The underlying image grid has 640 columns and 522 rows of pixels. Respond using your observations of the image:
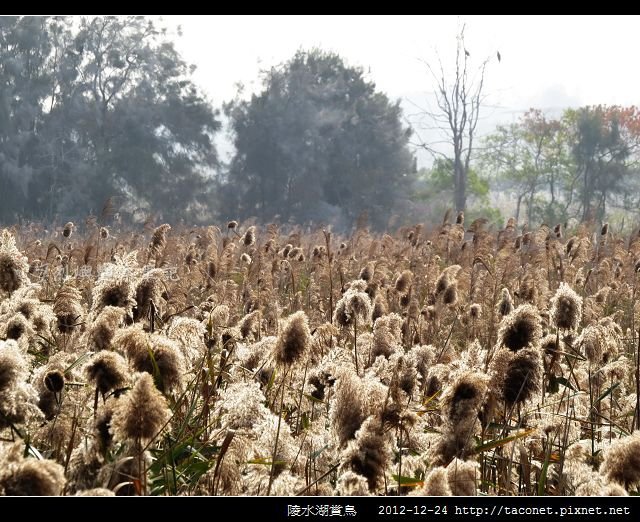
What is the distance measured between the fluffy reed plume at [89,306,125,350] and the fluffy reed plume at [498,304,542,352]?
3.31 ft

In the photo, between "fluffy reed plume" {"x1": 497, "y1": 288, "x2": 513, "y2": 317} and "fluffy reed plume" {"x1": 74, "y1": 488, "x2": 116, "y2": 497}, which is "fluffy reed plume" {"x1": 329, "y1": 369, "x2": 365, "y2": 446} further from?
"fluffy reed plume" {"x1": 497, "y1": 288, "x2": 513, "y2": 317}

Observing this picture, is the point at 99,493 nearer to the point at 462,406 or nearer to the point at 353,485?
the point at 353,485

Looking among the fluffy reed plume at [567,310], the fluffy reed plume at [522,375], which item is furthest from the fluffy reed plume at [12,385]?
the fluffy reed plume at [567,310]

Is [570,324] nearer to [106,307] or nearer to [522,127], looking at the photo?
[106,307]

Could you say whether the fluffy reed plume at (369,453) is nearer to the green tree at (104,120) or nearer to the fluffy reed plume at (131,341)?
the fluffy reed plume at (131,341)

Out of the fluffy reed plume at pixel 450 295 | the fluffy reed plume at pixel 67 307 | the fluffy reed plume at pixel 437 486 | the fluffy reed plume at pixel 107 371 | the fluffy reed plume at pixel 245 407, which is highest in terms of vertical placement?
the fluffy reed plume at pixel 450 295

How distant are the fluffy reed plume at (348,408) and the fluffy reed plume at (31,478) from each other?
0.65 m

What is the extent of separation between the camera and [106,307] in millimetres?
1947

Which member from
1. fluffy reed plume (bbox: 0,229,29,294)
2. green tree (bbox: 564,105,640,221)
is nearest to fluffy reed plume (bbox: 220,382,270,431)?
fluffy reed plume (bbox: 0,229,29,294)

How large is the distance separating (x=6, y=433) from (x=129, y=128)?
36.7m

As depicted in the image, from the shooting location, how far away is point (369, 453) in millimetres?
1647

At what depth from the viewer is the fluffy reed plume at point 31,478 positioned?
4.37 feet

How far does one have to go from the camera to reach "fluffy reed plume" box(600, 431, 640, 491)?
1.63m
